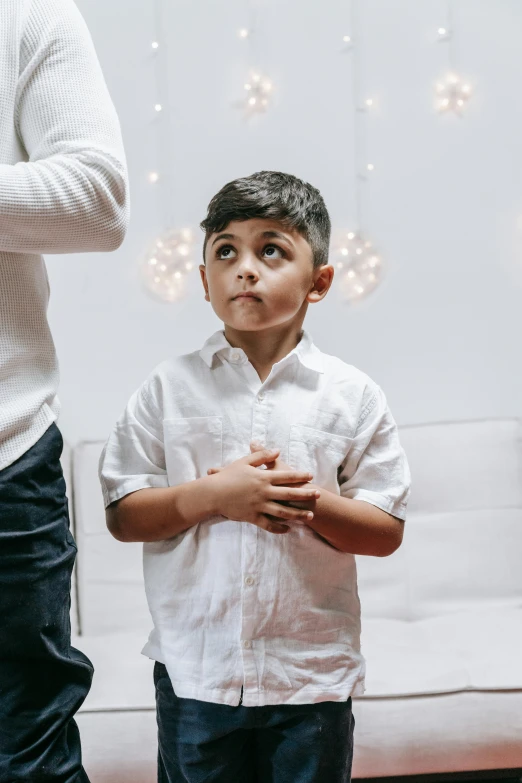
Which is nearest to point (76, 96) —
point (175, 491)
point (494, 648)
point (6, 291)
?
point (6, 291)

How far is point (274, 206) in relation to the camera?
106cm

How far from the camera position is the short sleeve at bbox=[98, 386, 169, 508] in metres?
1.08

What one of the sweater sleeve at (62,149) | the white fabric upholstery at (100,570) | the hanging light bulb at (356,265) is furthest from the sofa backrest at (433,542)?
the sweater sleeve at (62,149)

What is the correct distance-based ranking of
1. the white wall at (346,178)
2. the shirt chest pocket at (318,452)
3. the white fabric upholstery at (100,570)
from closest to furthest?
the shirt chest pocket at (318,452), the white fabric upholstery at (100,570), the white wall at (346,178)

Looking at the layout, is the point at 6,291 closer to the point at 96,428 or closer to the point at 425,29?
the point at 96,428

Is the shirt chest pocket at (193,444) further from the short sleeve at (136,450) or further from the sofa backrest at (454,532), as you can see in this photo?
the sofa backrest at (454,532)

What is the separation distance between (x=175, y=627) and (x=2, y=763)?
289mm

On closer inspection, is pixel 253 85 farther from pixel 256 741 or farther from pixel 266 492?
pixel 256 741

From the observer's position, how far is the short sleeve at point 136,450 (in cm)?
108

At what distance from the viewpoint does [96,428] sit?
241cm

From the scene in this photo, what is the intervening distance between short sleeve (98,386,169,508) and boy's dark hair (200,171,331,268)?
0.27 m

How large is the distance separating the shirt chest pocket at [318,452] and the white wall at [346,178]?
140cm

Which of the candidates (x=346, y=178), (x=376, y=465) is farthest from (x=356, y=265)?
(x=376, y=465)

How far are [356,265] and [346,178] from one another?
0.27 metres
